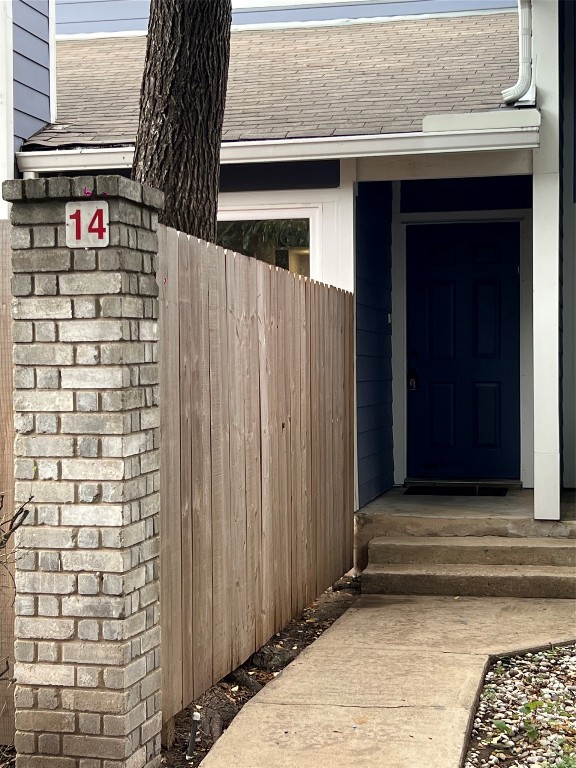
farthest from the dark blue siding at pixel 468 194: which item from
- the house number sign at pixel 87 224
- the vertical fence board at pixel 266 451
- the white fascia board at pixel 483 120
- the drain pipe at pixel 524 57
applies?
the house number sign at pixel 87 224

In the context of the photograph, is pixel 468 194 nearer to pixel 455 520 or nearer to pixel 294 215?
pixel 294 215

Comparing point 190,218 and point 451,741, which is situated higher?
point 190,218

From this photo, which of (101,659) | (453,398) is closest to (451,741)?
(101,659)

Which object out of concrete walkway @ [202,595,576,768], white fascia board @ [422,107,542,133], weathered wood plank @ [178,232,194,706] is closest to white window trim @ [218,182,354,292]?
white fascia board @ [422,107,542,133]

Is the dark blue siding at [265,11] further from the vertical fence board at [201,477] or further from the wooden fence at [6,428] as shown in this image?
the wooden fence at [6,428]

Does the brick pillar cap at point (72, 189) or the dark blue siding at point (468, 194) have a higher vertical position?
the dark blue siding at point (468, 194)

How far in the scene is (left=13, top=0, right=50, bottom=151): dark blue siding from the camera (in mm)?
8523

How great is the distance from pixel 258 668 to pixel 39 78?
534 cm

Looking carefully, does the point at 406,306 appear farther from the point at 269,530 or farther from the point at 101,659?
the point at 101,659

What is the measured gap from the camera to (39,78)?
8.89m

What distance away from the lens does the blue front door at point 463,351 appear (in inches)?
385

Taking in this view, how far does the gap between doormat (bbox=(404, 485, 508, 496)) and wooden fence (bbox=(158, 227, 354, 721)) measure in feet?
6.46

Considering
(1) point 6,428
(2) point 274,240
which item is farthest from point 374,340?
(1) point 6,428

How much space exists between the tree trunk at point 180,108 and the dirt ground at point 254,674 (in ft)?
7.50
